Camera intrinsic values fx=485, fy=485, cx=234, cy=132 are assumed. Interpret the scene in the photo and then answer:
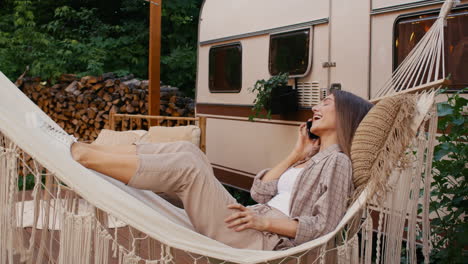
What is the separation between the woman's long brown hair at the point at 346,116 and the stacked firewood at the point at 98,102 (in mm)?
4453

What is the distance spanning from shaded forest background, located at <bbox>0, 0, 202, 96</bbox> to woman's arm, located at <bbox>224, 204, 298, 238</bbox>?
5820 mm

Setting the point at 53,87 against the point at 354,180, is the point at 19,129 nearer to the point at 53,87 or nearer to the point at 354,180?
the point at 354,180

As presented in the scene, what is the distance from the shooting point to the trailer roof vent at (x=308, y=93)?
368cm

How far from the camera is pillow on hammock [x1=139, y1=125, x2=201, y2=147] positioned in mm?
4105

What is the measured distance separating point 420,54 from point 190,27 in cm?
712

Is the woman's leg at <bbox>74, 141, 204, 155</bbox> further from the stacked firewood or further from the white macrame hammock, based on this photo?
the stacked firewood

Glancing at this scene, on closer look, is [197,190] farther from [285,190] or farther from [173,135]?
[173,135]

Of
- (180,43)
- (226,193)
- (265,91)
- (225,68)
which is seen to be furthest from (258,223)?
(180,43)

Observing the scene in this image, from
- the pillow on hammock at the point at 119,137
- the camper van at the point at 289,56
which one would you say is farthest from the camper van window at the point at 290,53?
the pillow on hammock at the point at 119,137

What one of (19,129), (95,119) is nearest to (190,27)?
(95,119)

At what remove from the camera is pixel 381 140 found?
6.35 feet

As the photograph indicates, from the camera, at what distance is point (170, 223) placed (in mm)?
1613

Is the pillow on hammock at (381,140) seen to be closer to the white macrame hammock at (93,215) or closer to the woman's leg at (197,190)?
the white macrame hammock at (93,215)

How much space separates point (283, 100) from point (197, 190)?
2.23m
